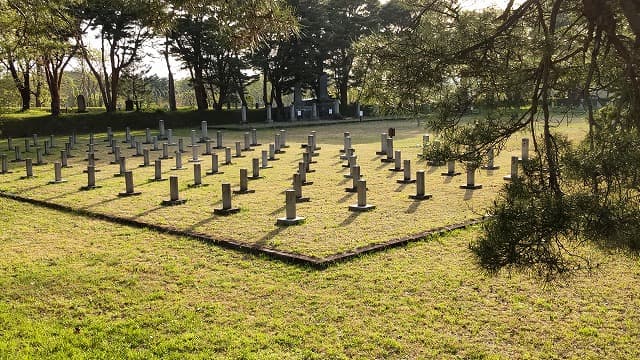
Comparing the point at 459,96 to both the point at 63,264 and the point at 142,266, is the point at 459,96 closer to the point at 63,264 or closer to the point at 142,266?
the point at 142,266

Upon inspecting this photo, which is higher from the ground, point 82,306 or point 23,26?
point 23,26

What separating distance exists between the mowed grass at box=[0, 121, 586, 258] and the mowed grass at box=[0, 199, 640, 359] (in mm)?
1006

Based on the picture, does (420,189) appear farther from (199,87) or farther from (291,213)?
(199,87)

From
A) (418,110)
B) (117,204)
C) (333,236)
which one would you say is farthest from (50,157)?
(418,110)

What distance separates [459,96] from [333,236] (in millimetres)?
4668

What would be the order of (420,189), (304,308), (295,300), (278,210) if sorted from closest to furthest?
(304,308) < (295,300) < (278,210) < (420,189)

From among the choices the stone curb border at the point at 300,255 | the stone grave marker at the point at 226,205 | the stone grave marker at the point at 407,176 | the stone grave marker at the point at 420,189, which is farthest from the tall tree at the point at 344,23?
→ the stone curb border at the point at 300,255

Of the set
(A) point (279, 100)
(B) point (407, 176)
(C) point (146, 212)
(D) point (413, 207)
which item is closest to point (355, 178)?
(B) point (407, 176)

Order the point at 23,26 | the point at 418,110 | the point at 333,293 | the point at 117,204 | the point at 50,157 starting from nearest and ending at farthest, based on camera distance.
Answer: the point at 418,110 → the point at 333,293 → the point at 23,26 → the point at 117,204 → the point at 50,157

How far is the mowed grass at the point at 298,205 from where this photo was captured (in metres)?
8.88

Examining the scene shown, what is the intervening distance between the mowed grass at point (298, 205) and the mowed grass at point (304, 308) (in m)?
1.01

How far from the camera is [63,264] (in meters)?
7.71

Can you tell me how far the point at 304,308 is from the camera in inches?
232

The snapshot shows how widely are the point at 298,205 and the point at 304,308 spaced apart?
5.65m
